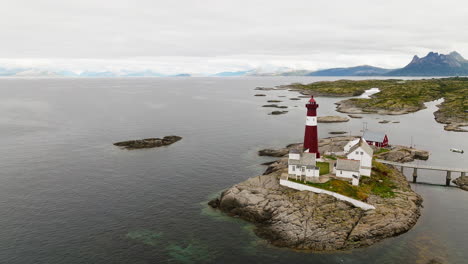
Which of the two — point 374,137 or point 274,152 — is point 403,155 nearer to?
point 374,137

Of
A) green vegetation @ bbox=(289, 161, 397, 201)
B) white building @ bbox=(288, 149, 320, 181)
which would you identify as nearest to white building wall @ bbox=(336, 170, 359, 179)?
green vegetation @ bbox=(289, 161, 397, 201)

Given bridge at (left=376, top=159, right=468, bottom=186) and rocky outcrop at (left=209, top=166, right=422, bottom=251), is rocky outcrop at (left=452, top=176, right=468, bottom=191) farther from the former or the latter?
rocky outcrop at (left=209, top=166, right=422, bottom=251)

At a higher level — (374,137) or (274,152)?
(374,137)

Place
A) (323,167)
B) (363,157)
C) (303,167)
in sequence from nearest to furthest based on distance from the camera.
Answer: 1. (303,167)
2. (363,157)
3. (323,167)

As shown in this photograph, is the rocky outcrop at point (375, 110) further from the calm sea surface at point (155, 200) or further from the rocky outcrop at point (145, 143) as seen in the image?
the rocky outcrop at point (145, 143)

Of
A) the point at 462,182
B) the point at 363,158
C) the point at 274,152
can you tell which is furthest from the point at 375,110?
the point at 363,158

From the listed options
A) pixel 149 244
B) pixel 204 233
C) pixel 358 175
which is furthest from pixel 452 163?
pixel 149 244
